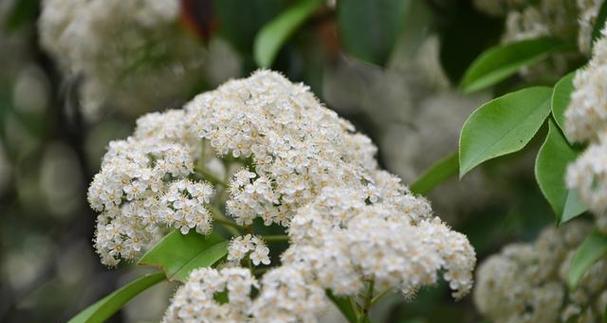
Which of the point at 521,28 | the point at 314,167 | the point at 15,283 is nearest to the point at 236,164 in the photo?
the point at 314,167

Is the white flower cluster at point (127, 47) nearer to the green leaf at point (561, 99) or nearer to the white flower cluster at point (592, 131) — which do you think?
the green leaf at point (561, 99)

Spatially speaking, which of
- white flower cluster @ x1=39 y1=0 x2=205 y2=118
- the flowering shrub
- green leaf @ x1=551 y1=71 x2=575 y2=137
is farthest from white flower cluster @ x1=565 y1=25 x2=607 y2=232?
white flower cluster @ x1=39 y1=0 x2=205 y2=118

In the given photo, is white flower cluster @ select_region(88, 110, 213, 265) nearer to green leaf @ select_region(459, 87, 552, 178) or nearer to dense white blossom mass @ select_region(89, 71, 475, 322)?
dense white blossom mass @ select_region(89, 71, 475, 322)

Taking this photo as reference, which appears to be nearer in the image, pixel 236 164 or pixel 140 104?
pixel 236 164

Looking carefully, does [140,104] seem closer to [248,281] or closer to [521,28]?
[521,28]

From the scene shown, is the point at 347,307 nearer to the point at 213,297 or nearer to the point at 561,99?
the point at 213,297

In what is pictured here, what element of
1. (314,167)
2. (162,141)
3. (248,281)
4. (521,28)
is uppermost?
(521,28)
